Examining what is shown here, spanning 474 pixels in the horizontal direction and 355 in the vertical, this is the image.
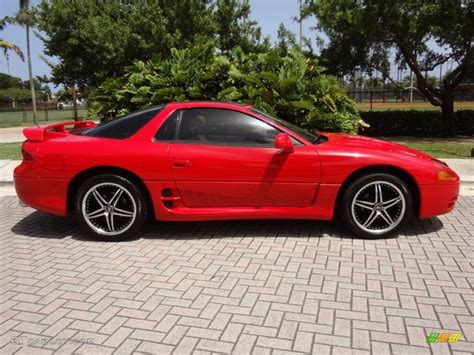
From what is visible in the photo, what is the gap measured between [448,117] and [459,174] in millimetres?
9689

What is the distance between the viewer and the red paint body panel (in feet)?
14.9

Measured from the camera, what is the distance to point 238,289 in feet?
11.7

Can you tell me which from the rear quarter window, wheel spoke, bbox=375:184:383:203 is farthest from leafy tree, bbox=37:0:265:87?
wheel spoke, bbox=375:184:383:203

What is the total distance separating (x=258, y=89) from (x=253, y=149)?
3793mm

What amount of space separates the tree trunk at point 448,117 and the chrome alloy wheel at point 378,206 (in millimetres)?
13221

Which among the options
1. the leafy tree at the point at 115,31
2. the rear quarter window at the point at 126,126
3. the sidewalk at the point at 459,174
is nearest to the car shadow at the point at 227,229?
the rear quarter window at the point at 126,126

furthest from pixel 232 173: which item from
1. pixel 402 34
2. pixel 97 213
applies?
pixel 402 34

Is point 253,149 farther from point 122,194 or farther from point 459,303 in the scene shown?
point 459,303

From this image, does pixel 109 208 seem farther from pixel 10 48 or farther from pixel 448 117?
pixel 10 48

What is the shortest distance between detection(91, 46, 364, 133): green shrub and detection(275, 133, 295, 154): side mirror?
10.8 feet

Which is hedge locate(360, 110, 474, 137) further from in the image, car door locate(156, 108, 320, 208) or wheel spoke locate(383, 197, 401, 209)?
car door locate(156, 108, 320, 208)

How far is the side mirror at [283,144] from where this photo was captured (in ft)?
14.5

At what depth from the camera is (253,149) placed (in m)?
4.59

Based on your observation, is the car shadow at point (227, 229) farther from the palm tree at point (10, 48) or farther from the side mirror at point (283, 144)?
the palm tree at point (10, 48)
